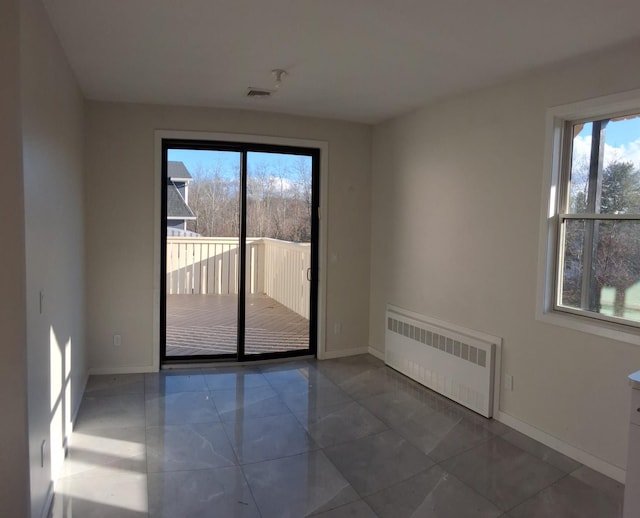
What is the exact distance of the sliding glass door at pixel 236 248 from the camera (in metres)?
4.53

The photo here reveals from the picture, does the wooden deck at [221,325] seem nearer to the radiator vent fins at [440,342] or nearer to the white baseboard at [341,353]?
the white baseboard at [341,353]

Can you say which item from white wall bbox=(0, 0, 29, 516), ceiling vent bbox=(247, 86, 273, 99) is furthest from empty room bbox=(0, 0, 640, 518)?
ceiling vent bbox=(247, 86, 273, 99)

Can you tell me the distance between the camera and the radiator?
3.50 metres

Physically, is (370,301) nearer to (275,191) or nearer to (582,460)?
(275,191)

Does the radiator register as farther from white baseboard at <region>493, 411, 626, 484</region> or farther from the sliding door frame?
the sliding door frame

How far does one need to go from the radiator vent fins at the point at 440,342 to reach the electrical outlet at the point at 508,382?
173 millimetres

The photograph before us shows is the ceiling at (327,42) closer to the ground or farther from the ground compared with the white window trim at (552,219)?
farther from the ground

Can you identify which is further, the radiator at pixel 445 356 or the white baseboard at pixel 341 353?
the white baseboard at pixel 341 353

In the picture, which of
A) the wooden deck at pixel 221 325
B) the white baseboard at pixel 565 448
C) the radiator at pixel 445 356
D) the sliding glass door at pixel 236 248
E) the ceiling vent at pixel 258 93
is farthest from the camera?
the wooden deck at pixel 221 325

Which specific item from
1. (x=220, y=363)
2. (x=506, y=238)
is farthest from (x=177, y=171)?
(x=506, y=238)

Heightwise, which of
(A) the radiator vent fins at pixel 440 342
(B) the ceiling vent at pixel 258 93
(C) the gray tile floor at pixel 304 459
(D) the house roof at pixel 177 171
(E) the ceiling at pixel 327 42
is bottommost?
(C) the gray tile floor at pixel 304 459

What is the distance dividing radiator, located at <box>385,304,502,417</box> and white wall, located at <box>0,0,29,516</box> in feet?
9.66

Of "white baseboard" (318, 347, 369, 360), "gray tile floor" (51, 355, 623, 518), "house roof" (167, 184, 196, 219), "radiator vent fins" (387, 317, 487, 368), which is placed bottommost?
"gray tile floor" (51, 355, 623, 518)

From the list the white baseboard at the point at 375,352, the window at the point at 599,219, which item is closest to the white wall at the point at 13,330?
the window at the point at 599,219
